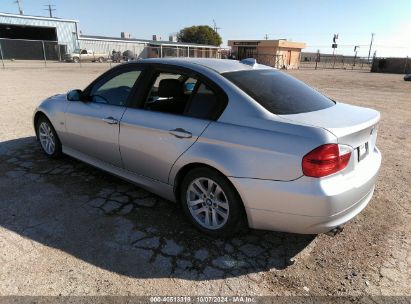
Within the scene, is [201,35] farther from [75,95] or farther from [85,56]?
[75,95]

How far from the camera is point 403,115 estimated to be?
10172 mm

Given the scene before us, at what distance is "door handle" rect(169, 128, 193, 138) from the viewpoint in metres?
3.18

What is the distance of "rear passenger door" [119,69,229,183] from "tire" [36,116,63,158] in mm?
1709

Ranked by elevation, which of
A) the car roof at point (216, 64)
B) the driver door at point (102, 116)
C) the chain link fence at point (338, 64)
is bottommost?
the chain link fence at point (338, 64)

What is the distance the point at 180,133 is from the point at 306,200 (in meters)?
1.29

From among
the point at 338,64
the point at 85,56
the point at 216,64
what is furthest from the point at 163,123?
the point at 338,64

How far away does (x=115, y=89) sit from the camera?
4195 millimetres

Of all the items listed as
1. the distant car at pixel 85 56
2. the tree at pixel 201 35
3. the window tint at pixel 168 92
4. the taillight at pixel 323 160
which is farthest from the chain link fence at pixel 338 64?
the taillight at pixel 323 160

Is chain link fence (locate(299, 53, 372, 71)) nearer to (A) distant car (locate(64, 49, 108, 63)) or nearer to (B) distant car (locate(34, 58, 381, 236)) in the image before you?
(A) distant car (locate(64, 49, 108, 63))

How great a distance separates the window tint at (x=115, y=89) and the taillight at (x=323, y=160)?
2.18m

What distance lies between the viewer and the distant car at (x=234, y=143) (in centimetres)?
267

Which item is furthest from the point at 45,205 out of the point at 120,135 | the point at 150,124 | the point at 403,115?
the point at 403,115

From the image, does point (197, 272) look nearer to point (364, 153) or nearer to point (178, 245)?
point (178, 245)

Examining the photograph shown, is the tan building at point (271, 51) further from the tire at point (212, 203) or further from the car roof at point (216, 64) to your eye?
the tire at point (212, 203)
